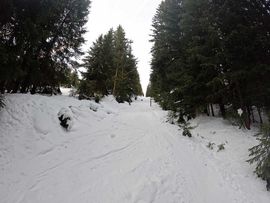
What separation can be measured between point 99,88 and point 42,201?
2130 cm

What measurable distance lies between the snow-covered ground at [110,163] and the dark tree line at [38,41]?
91.5 inches

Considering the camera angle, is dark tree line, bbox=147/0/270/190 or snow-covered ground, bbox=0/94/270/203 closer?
snow-covered ground, bbox=0/94/270/203

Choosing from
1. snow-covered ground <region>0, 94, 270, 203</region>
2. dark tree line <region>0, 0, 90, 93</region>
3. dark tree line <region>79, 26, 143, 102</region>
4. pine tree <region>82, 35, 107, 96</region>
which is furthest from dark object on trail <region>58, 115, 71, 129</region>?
pine tree <region>82, 35, 107, 96</region>

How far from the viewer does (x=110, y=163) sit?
752cm

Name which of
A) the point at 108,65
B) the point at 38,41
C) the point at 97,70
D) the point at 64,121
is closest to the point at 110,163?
the point at 64,121

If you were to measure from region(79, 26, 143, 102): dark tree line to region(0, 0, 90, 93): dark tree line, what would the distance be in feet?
21.4

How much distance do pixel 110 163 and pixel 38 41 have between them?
6.40 meters

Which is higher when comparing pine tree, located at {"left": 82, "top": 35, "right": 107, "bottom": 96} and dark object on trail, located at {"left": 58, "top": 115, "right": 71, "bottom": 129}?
pine tree, located at {"left": 82, "top": 35, "right": 107, "bottom": 96}

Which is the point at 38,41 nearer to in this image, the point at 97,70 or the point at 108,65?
the point at 97,70

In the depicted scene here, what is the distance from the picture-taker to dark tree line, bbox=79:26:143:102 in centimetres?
2602

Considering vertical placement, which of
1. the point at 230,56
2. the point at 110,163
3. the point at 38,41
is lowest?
the point at 110,163

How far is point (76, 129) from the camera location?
1006 cm

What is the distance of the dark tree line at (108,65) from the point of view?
26.0 metres

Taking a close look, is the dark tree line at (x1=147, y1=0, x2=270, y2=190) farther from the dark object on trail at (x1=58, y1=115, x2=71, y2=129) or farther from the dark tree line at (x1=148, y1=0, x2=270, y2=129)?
the dark object on trail at (x1=58, y1=115, x2=71, y2=129)
